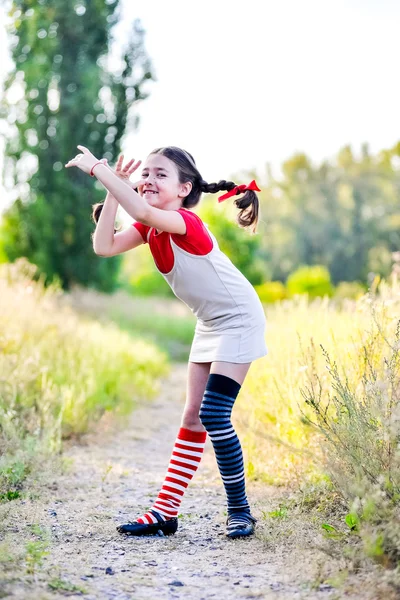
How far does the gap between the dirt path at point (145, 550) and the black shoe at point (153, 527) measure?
4 cm

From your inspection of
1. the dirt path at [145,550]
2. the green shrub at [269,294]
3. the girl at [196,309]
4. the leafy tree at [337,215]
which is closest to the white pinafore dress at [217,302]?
the girl at [196,309]

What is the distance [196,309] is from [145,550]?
1094mm

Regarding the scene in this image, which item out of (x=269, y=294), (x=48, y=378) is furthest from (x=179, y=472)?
(x=269, y=294)

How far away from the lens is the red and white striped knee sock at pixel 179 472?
3383 millimetres

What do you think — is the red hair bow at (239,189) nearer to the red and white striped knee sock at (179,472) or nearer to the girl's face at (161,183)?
the girl's face at (161,183)

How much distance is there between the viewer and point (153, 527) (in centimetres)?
335

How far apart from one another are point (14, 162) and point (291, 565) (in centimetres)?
1269

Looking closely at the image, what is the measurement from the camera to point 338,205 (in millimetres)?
36031

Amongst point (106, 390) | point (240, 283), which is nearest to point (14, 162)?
point (106, 390)

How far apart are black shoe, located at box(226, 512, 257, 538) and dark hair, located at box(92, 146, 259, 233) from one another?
55.3 inches

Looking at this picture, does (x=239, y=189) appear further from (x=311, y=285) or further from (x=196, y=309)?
(x=311, y=285)

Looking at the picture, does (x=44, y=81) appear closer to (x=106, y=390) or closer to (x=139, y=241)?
(x=106, y=390)

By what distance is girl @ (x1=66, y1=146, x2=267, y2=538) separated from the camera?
3201 millimetres

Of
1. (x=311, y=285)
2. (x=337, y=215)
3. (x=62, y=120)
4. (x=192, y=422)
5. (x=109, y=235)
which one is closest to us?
(x=109, y=235)
